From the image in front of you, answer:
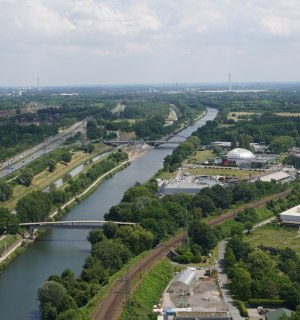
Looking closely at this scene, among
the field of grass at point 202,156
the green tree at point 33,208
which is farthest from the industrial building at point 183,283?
the field of grass at point 202,156

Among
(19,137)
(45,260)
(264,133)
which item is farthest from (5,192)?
(264,133)

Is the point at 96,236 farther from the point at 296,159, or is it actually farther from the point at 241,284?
the point at 296,159

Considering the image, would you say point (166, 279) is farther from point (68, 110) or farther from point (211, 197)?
point (68, 110)

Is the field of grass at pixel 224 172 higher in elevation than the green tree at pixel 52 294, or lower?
lower

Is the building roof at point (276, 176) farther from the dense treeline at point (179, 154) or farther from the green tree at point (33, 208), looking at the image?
the green tree at point (33, 208)

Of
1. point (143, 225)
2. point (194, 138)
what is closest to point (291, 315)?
point (143, 225)

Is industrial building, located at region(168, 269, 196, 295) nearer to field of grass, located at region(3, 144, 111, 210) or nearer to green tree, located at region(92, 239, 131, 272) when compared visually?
green tree, located at region(92, 239, 131, 272)
